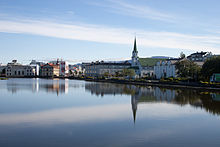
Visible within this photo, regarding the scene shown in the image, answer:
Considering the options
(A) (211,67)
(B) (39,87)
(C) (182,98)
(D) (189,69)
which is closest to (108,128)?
(C) (182,98)

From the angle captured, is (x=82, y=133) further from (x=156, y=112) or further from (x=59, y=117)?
(x=156, y=112)

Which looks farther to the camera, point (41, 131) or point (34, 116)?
point (34, 116)

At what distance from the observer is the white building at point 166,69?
90.7 m

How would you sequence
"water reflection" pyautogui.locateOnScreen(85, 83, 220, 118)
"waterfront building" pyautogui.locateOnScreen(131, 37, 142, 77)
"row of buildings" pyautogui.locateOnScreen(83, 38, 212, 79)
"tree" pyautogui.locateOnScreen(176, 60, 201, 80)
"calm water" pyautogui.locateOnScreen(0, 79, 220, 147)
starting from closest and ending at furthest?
"calm water" pyautogui.locateOnScreen(0, 79, 220, 147) < "water reflection" pyautogui.locateOnScreen(85, 83, 220, 118) < "tree" pyautogui.locateOnScreen(176, 60, 201, 80) < "row of buildings" pyautogui.locateOnScreen(83, 38, 212, 79) < "waterfront building" pyautogui.locateOnScreen(131, 37, 142, 77)

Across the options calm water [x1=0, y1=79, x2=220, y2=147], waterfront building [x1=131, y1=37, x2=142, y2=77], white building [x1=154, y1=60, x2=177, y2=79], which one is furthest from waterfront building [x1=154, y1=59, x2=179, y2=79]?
calm water [x1=0, y1=79, x2=220, y2=147]

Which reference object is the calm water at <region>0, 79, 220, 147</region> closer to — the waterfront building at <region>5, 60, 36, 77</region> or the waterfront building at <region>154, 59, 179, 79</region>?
Answer: the waterfront building at <region>154, 59, 179, 79</region>

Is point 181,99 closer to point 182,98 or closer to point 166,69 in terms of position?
point 182,98

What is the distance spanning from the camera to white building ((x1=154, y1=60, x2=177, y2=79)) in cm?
9066

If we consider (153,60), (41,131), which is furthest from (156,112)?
(153,60)

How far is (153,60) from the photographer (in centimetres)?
12912

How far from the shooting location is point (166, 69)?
314 feet

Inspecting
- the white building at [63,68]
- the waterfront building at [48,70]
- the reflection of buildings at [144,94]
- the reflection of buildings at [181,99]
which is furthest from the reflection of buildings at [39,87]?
the white building at [63,68]

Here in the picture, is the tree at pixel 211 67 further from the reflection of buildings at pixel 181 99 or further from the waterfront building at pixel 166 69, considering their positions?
the waterfront building at pixel 166 69

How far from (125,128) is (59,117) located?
6.22 meters
